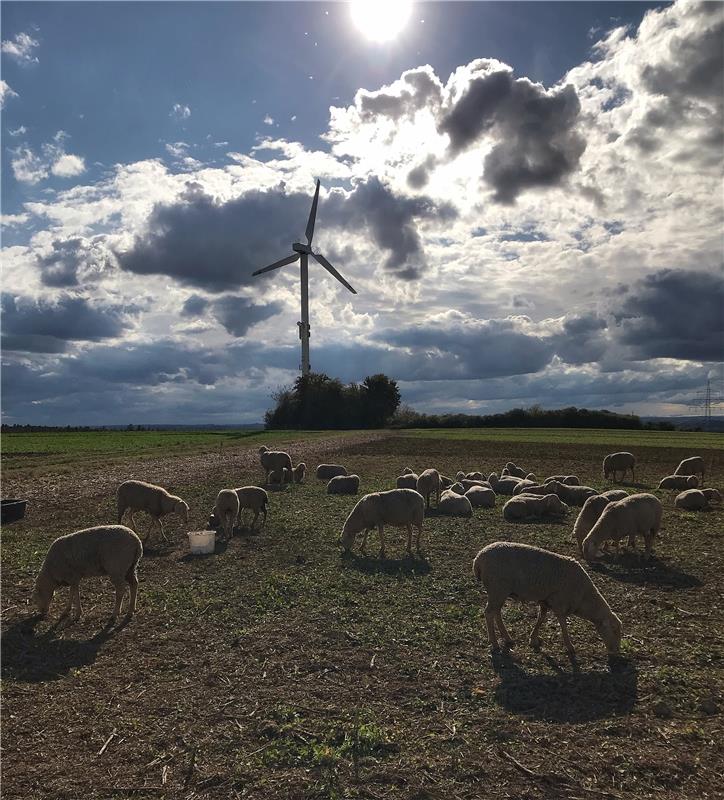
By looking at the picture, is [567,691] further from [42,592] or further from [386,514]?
[42,592]

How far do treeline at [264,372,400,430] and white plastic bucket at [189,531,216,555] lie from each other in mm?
89700

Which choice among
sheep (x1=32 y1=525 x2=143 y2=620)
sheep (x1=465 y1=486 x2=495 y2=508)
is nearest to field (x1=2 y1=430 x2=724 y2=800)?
sheep (x1=32 y1=525 x2=143 y2=620)

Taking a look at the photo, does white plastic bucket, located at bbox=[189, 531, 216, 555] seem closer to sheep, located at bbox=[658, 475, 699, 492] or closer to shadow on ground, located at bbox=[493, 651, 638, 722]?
shadow on ground, located at bbox=[493, 651, 638, 722]

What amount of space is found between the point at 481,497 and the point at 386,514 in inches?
303

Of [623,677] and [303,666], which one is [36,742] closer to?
[303,666]

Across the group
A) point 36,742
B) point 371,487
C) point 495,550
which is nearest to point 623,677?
point 495,550

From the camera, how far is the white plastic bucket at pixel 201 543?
536 inches

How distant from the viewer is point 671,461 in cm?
3791

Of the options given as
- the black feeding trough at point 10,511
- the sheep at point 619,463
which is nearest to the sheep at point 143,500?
the black feeding trough at point 10,511

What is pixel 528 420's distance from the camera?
342 feet

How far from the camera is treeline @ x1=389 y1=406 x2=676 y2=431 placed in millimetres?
97188

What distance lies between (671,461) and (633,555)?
28745mm

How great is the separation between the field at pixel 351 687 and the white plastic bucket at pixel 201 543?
1.09ft

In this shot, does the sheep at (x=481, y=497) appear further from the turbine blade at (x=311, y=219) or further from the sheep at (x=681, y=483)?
the turbine blade at (x=311, y=219)
